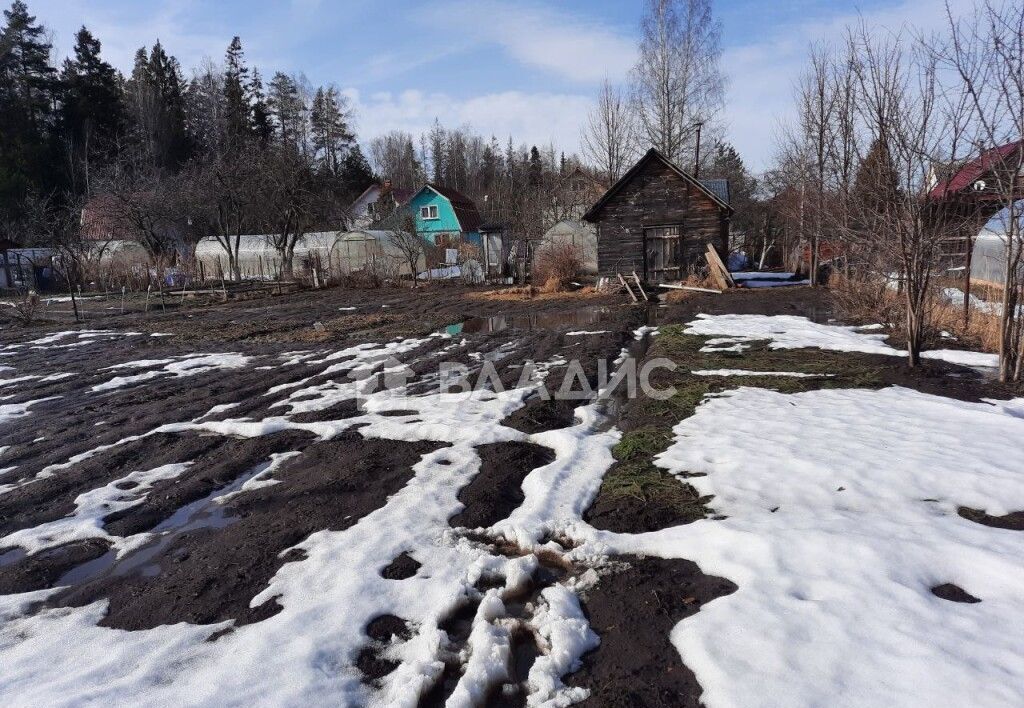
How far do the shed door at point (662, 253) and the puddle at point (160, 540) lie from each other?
20.1 meters

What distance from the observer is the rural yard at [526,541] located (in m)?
2.74

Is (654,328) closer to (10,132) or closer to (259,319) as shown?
(259,319)

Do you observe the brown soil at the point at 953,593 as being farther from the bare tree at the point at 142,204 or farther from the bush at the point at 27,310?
the bare tree at the point at 142,204

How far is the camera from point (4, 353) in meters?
13.7

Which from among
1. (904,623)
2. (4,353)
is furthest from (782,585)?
(4,353)

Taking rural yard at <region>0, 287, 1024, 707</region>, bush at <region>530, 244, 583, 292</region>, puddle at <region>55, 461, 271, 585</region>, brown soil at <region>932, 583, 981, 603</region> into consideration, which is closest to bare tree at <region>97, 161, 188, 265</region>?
bush at <region>530, 244, 583, 292</region>

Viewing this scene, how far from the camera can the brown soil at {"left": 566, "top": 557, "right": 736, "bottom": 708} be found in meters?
2.64

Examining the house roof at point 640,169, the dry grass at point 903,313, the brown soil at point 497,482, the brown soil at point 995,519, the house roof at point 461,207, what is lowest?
the brown soil at point 497,482

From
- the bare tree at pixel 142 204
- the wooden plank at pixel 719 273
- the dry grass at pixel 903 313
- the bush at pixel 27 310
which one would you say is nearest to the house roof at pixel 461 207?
the bare tree at pixel 142 204

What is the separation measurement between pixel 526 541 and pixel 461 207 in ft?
134

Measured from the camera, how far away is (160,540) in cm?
434

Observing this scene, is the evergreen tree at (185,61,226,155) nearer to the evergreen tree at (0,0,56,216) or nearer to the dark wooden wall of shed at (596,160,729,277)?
the evergreen tree at (0,0,56,216)

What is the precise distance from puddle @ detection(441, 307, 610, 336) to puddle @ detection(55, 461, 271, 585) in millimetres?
9191

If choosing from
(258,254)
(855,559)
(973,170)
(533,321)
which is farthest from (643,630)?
(258,254)
